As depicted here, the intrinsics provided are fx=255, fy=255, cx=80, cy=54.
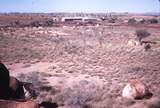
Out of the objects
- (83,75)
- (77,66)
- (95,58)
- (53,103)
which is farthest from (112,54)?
(53,103)

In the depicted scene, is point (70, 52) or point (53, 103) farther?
point (70, 52)

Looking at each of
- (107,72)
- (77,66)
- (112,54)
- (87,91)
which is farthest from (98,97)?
(112,54)

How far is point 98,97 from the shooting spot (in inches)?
483

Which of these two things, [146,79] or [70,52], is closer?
[146,79]

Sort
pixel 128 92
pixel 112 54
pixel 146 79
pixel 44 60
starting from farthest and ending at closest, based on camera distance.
Result: pixel 112 54 → pixel 44 60 → pixel 146 79 → pixel 128 92

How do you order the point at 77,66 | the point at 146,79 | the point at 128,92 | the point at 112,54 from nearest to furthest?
the point at 128,92
the point at 146,79
the point at 77,66
the point at 112,54

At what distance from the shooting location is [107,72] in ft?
63.5

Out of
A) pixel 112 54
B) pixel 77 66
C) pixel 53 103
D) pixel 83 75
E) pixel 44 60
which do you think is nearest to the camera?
pixel 53 103

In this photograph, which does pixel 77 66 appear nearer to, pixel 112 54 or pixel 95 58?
pixel 95 58

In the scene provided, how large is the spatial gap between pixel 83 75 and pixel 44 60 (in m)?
6.94

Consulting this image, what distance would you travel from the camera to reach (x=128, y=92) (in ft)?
41.3

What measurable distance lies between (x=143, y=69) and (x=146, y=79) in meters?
3.21

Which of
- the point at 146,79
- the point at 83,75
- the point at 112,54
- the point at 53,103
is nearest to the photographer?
the point at 53,103

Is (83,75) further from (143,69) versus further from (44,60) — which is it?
(44,60)
